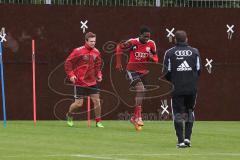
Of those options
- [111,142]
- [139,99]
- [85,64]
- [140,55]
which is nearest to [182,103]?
[111,142]

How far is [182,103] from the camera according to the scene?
17.0m

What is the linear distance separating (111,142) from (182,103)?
1736 millimetres

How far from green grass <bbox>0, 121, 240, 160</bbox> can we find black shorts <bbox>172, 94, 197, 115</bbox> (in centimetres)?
69

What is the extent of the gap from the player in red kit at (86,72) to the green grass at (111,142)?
0.66 metres

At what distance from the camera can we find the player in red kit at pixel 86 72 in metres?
22.3

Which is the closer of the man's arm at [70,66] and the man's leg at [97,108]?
the man's arm at [70,66]

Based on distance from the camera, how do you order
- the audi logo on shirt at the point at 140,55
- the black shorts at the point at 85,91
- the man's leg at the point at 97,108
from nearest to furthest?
the audi logo on shirt at the point at 140,55 → the man's leg at the point at 97,108 → the black shorts at the point at 85,91

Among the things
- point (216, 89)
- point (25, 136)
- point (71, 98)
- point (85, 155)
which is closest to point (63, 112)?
point (71, 98)

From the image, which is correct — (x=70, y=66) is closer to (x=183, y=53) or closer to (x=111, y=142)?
(x=111, y=142)

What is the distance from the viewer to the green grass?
15070 millimetres

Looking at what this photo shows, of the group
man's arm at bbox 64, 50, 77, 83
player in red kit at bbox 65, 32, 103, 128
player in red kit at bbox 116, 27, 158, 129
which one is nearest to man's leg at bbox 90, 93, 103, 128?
player in red kit at bbox 65, 32, 103, 128

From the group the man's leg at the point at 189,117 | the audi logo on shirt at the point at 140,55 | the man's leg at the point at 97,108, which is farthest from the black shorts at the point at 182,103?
the man's leg at the point at 97,108

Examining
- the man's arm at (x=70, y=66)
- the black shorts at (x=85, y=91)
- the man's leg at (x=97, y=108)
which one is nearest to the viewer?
the man's arm at (x=70, y=66)

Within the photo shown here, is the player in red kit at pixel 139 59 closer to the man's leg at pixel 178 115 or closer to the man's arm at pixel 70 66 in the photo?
the man's arm at pixel 70 66
